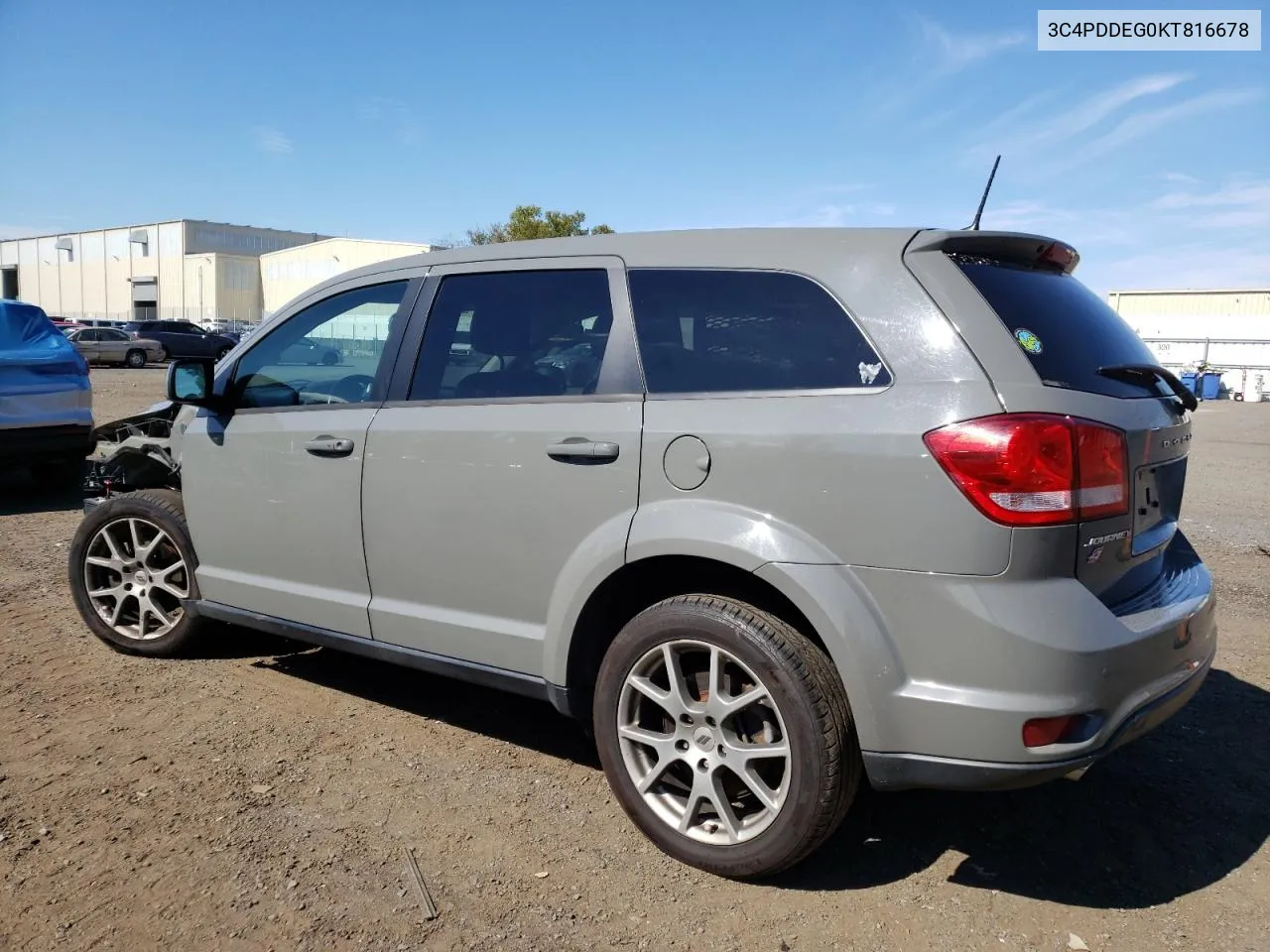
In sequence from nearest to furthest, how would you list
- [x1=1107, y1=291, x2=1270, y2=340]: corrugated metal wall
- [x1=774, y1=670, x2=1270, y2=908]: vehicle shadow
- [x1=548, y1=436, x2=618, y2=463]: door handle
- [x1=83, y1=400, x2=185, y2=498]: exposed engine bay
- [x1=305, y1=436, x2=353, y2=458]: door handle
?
[x1=774, y1=670, x2=1270, y2=908]: vehicle shadow, [x1=548, y1=436, x2=618, y2=463]: door handle, [x1=305, y1=436, x2=353, y2=458]: door handle, [x1=83, y1=400, x2=185, y2=498]: exposed engine bay, [x1=1107, y1=291, x2=1270, y2=340]: corrugated metal wall

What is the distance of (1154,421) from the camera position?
108 inches

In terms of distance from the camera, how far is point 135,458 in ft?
15.4

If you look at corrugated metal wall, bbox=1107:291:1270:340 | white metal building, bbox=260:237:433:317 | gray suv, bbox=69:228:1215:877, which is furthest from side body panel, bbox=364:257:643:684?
white metal building, bbox=260:237:433:317

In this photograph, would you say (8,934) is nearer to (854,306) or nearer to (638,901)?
(638,901)

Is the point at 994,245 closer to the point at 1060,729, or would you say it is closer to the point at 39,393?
the point at 1060,729

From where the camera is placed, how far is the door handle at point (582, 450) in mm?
2967

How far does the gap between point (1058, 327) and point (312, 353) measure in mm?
2838

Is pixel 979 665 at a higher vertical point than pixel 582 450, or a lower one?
lower

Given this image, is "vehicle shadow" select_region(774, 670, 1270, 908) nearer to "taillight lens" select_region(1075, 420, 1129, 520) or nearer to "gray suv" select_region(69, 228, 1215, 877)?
"gray suv" select_region(69, 228, 1215, 877)

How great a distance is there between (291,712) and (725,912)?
2.16 metres

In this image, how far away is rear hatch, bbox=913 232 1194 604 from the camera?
2.48 metres

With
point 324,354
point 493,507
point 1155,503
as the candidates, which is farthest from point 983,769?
point 324,354

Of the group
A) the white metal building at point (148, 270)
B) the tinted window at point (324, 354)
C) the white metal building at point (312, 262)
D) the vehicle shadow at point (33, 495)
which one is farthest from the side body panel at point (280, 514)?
the white metal building at point (148, 270)

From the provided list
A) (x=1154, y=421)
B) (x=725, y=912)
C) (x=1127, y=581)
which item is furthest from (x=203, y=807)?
(x=1154, y=421)
